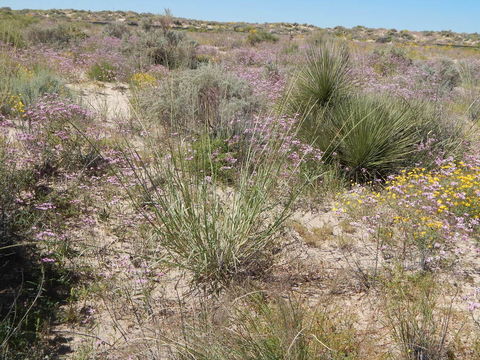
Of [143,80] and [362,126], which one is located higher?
[143,80]

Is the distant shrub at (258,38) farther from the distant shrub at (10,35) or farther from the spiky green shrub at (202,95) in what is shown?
the spiky green shrub at (202,95)

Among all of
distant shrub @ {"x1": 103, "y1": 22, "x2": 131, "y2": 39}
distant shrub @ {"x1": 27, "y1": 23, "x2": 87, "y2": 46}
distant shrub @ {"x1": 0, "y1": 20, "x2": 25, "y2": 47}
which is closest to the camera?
distant shrub @ {"x1": 0, "y1": 20, "x2": 25, "y2": 47}

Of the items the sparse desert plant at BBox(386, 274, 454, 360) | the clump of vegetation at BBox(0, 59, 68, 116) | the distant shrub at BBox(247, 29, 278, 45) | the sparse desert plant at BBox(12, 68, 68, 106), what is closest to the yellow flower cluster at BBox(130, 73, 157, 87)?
the clump of vegetation at BBox(0, 59, 68, 116)

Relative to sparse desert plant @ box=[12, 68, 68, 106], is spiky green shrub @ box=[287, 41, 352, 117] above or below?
above

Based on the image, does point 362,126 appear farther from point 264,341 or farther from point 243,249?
point 264,341

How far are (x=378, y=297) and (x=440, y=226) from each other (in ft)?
3.46

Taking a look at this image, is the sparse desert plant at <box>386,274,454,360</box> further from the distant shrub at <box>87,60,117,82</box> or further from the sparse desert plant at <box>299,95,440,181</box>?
the distant shrub at <box>87,60,117,82</box>

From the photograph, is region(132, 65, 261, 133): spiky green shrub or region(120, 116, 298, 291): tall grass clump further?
region(132, 65, 261, 133): spiky green shrub

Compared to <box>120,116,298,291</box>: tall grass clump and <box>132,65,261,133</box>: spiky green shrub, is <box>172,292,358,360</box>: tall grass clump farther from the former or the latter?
<box>132,65,261,133</box>: spiky green shrub

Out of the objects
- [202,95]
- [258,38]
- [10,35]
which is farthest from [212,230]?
[258,38]

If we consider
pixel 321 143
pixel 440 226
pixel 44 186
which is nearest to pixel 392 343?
pixel 440 226

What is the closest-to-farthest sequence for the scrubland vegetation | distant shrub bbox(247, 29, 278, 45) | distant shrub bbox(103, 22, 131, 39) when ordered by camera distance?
the scrubland vegetation → distant shrub bbox(103, 22, 131, 39) → distant shrub bbox(247, 29, 278, 45)

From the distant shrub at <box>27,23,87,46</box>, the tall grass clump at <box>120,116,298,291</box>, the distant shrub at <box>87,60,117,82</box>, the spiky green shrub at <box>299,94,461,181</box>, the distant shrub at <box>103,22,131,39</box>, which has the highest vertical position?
the distant shrub at <box>103,22,131,39</box>

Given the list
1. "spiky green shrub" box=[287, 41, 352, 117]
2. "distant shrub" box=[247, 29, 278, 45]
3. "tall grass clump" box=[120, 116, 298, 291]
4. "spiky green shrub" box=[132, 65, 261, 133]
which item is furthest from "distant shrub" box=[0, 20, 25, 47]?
"distant shrub" box=[247, 29, 278, 45]
